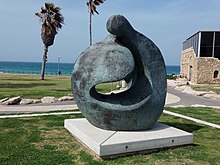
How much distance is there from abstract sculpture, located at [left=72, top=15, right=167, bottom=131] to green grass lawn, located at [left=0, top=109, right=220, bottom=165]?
3.58 ft

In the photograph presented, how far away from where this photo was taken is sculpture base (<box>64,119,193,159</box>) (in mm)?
6844

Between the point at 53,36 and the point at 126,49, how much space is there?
96.5ft

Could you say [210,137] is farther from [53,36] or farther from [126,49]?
[53,36]

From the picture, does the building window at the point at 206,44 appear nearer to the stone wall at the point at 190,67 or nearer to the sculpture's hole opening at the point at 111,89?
the stone wall at the point at 190,67

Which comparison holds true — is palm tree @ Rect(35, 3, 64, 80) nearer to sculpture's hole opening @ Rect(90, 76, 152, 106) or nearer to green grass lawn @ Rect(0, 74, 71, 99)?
green grass lawn @ Rect(0, 74, 71, 99)

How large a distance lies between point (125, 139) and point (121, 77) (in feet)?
5.36

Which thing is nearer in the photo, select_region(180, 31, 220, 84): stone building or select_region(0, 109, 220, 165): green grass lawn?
select_region(0, 109, 220, 165): green grass lawn

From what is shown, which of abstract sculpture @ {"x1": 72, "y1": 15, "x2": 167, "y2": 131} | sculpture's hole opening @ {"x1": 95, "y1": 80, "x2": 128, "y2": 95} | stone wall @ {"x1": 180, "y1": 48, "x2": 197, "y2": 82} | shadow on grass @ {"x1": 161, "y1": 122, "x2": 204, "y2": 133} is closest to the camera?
abstract sculpture @ {"x1": 72, "y1": 15, "x2": 167, "y2": 131}

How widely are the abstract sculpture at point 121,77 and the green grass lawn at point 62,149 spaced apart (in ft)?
3.58

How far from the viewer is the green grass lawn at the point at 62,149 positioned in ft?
22.1

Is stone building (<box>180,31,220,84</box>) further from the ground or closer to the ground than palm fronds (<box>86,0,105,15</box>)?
closer to the ground

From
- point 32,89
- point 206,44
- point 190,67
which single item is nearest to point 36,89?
point 32,89

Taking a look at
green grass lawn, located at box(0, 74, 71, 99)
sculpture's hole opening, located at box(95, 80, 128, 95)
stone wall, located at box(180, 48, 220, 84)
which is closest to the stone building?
stone wall, located at box(180, 48, 220, 84)

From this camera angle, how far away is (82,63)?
7867 mm
